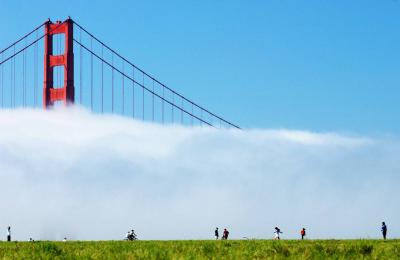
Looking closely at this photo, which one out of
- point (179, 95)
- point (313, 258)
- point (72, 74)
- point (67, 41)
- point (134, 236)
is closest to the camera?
point (313, 258)

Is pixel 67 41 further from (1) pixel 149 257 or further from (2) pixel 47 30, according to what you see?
(1) pixel 149 257

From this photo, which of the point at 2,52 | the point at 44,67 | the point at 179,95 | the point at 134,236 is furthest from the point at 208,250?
the point at 2,52

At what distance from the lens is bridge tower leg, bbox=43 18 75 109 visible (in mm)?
52750

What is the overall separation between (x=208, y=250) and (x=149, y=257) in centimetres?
267

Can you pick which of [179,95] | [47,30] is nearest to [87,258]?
[47,30]

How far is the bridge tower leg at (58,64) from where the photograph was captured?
52750 millimetres

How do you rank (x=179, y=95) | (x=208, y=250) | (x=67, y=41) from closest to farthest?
(x=208, y=250)
(x=67, y=41)
(x=179, y=95)

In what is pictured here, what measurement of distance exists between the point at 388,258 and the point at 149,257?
4.39m

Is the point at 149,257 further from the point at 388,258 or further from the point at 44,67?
the point at 44,67

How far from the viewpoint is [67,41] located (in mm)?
58125

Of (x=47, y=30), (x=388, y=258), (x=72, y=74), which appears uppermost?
(x=47, y=30)

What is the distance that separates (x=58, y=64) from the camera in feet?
185

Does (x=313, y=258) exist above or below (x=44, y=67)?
below

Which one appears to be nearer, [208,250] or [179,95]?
[208,250]
